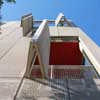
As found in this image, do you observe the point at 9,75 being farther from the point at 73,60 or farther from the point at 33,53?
the point at 73,60

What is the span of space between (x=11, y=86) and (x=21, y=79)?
1.37 ft

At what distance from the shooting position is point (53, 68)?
7785 mm

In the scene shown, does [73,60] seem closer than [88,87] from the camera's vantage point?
No

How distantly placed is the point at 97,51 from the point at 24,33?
388 centimetres

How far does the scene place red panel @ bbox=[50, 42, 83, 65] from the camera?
1052cm

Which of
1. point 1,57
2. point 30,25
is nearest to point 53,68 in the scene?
point 1,57

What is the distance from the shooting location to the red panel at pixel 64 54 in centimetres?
1052

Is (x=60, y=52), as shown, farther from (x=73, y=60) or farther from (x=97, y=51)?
(x=97, y=51)

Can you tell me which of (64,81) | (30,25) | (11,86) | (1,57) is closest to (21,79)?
(11,86)

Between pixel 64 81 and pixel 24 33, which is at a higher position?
pixel 64 81

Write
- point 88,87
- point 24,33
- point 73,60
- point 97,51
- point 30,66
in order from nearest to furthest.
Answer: point 88,87
point 30,66
point 97,51
point 73,60
point 24,33

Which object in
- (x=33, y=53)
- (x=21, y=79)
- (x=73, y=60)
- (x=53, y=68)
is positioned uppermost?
(x=33, y=53)

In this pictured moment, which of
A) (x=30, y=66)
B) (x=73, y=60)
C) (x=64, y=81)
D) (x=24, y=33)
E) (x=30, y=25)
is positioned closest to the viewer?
(x=64, y=81)

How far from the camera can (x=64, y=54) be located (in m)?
10.7
